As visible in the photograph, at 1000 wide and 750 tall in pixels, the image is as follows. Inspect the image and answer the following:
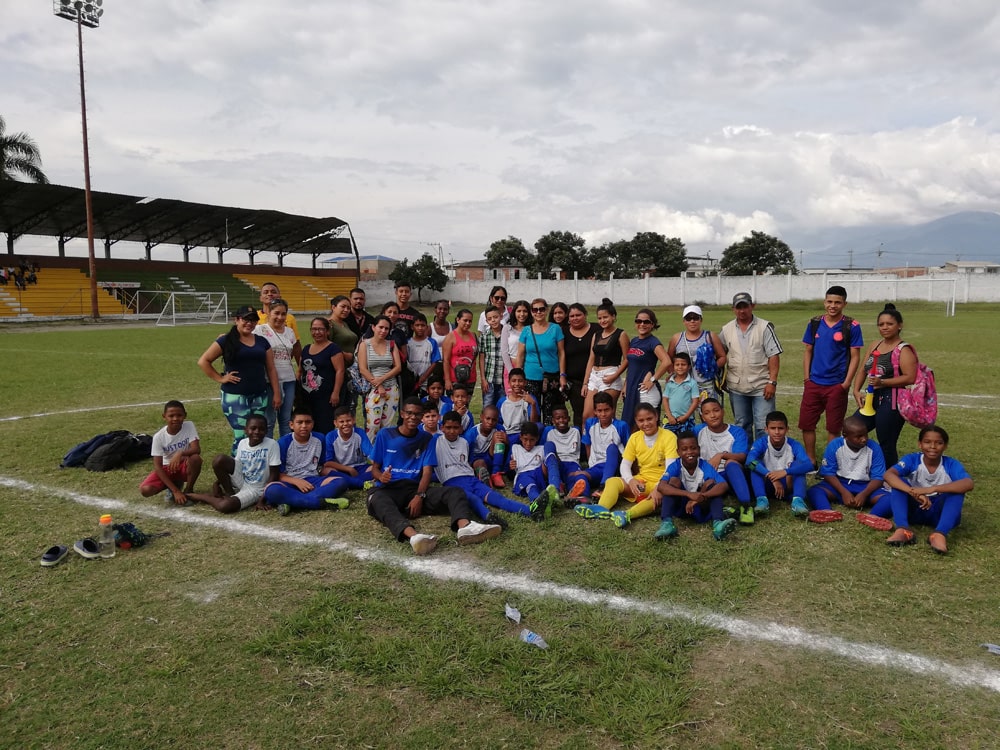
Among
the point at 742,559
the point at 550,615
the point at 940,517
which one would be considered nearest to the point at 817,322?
the point at 940,517

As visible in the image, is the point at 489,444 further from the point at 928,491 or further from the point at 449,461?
the point at 928,491

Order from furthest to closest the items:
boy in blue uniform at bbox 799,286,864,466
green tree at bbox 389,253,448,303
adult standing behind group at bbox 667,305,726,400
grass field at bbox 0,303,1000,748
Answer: green tree at bbox 389,253,448,303, adult standing behind group at bbox 667,305,726,400, boy in blue uniform at bbox 799,286,864,466, grass field at bbox 0,303,1000,748

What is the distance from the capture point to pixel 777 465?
5371mm

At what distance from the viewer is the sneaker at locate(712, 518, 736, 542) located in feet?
15.1

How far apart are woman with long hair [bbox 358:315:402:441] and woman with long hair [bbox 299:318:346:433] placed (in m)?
0.24

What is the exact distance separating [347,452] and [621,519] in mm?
2554

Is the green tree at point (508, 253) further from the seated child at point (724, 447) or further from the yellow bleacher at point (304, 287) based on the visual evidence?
the seated child at point (724, 447)

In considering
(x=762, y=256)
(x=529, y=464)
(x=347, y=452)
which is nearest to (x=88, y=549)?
(x=347, y=452)

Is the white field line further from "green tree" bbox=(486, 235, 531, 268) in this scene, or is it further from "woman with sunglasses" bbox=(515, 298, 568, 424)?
"green tree" bbox=(486, 235, 531, 268)

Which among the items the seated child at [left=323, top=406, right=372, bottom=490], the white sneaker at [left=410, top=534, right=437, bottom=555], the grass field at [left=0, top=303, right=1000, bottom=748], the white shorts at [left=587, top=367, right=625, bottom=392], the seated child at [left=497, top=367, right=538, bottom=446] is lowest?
the grass field at [left=0, top=303, right=1000, bottom=748]

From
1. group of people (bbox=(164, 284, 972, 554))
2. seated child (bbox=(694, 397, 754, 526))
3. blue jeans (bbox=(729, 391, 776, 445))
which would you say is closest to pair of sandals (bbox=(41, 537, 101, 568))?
group of people (bbox=(164, 284, 972, 554))

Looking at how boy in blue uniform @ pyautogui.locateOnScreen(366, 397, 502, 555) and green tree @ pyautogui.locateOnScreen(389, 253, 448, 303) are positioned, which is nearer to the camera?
boy in blue uniform @ pyautogui.locateOnScreen(366, 397, 502, 555)

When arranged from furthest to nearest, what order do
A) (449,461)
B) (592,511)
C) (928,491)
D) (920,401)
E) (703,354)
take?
(703,354) < (449,461) < (920,401) < (592,511) < (928,491)

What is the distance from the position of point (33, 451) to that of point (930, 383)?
28.7ft
